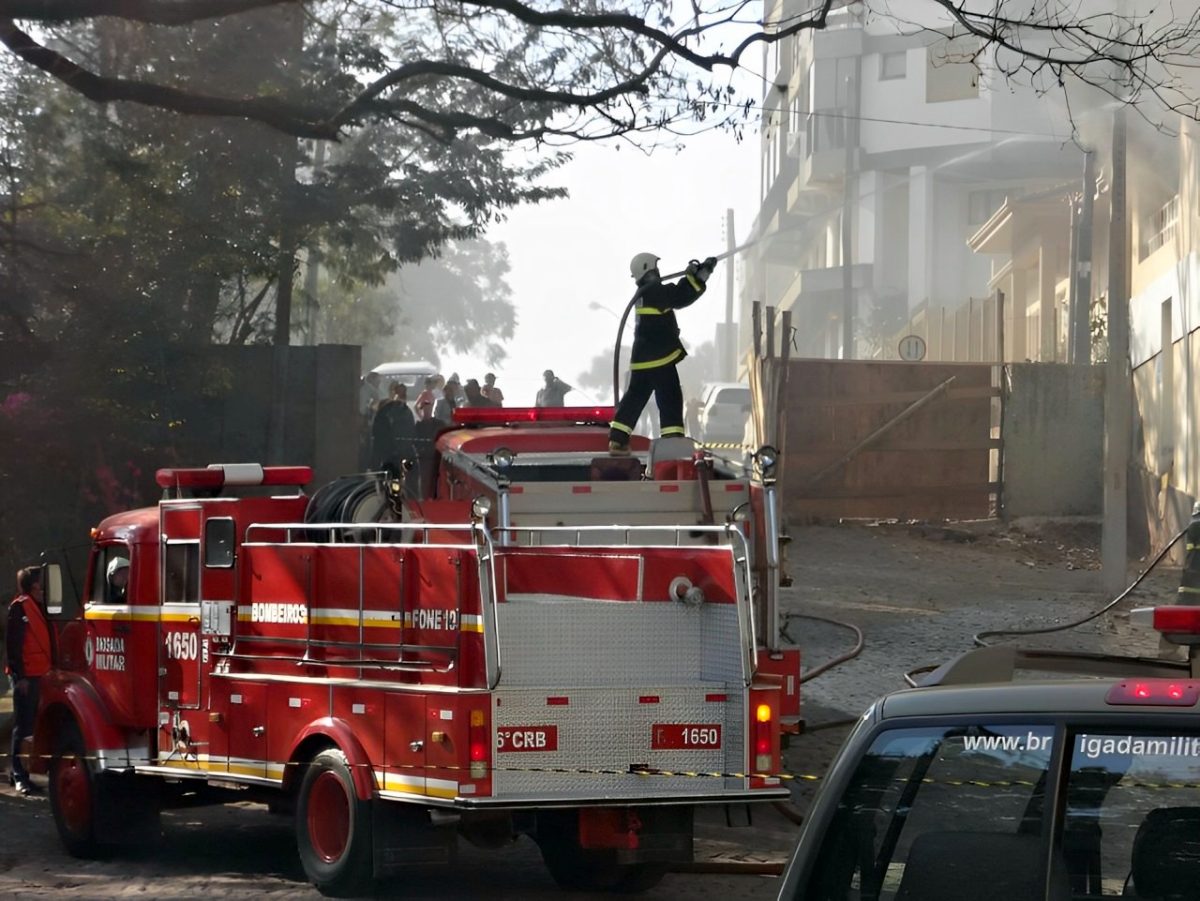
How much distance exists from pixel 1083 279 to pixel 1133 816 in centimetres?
2620

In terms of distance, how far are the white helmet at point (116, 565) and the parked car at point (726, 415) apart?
80.6ft

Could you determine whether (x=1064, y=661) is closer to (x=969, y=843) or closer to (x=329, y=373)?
(x=969, y=843)

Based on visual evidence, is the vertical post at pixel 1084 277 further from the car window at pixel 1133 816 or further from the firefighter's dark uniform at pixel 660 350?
the car window at pixel 1133 816

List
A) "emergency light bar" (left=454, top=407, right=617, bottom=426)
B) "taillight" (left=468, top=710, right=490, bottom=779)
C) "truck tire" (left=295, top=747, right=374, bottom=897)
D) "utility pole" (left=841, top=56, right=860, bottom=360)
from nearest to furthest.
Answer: "taillight" (left=468, top=710, right=490, bottom=779), "truck tire" (left=295, top=747, right=374, bottom=897), "emergency light bar" (left=454, top=407, right=617, bottom=426), "utility pole" (left=841, top=56, right=860, bottom=360)

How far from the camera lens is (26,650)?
11375 millimetres

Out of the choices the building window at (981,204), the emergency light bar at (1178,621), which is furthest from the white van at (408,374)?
the emergency light bar at (1178,621)

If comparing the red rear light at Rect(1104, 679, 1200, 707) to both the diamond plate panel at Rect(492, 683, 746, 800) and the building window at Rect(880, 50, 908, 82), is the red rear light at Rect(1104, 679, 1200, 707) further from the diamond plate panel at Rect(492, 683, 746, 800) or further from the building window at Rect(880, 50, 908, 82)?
the building window at Rect(880, 50, 908, 82)

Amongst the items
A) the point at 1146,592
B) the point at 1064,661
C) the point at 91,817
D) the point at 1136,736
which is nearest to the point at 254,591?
the point at 91,817

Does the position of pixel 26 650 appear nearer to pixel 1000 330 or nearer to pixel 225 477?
pixel 225 477

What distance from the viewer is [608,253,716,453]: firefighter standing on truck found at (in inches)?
448

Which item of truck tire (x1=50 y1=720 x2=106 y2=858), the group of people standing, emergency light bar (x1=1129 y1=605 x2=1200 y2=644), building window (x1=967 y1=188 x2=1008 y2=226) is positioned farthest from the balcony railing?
building window (x1=967 y1=188 x2=1008 y2=226)

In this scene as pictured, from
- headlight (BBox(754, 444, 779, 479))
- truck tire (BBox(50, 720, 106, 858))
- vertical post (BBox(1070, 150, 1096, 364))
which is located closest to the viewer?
headlight (BBox(754, 444, 779, 479))

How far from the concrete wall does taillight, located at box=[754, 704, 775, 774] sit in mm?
14991

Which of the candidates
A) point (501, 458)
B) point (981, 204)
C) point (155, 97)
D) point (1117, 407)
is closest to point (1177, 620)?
point (501, 458)
